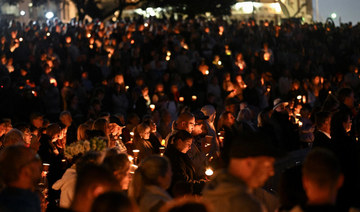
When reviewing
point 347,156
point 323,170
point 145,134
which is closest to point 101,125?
point 145,134

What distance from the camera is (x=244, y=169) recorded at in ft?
15.3

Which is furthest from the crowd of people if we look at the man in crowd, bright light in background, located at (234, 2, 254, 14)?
bright light in background, located at (234, 2, 254, 14)

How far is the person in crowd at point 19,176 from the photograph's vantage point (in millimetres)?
5031

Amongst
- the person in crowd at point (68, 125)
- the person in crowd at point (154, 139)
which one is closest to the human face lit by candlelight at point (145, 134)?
the person in crowd at point (154, 139)

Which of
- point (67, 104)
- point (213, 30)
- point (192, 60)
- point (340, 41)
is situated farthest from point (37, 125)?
point (340, 41)

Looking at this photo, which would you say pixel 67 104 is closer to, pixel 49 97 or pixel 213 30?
pixel 49 97

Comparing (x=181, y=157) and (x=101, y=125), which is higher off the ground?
(x=101, y=125)

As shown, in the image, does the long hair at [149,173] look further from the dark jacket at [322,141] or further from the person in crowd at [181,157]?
the dark jacket at [322,141]

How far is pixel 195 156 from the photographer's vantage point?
988 cm

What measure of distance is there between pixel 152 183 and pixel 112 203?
1.81 meters

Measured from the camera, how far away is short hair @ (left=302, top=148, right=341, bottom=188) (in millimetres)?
4609

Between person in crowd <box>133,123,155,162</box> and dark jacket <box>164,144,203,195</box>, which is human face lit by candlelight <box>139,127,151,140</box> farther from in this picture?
dark jacket <box>164,144,203,195</box>

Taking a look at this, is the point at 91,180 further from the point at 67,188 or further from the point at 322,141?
the point at 322,141

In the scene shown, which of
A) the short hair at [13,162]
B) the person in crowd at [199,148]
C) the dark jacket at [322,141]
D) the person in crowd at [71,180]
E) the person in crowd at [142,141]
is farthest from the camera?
the person in crowd at [142,141]
